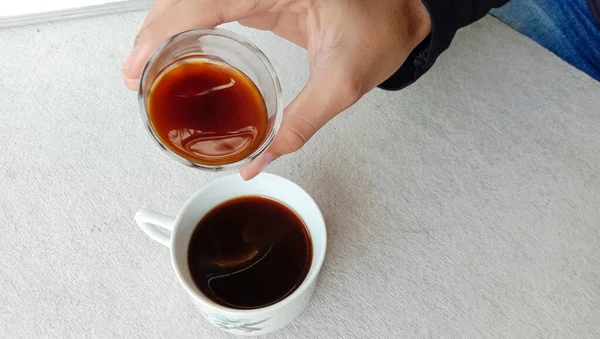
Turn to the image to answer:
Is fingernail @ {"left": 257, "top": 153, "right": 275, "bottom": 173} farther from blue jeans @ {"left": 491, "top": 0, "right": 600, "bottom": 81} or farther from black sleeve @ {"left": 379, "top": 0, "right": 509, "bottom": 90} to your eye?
blue jeans @ {"left": 491, "top": 0, "right": 600, "bottom": 81}

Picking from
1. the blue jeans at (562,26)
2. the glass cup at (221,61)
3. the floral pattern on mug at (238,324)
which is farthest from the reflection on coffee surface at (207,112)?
the blue jeans at (562,26)

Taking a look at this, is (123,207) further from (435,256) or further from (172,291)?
(435,256)

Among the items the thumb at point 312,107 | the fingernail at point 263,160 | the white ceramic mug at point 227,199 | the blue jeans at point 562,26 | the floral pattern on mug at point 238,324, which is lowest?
the floral pattern on mug at point 238,324

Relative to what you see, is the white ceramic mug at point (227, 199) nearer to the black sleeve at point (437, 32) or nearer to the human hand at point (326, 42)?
the human hand at point (326, 42)

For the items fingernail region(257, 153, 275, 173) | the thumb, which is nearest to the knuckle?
the thumb

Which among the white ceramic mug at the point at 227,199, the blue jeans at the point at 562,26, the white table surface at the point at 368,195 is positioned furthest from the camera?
the blue jeans at the point at 562,26

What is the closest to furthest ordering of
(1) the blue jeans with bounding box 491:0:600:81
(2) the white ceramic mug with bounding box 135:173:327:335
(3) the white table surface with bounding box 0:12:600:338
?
(2) the white ceramic mug with bounding box 135:173:327:335 → (3) the white table surface with bounding box 0:12:600:338 → (1) the blue jeans with bounding box 491:0:600:81
